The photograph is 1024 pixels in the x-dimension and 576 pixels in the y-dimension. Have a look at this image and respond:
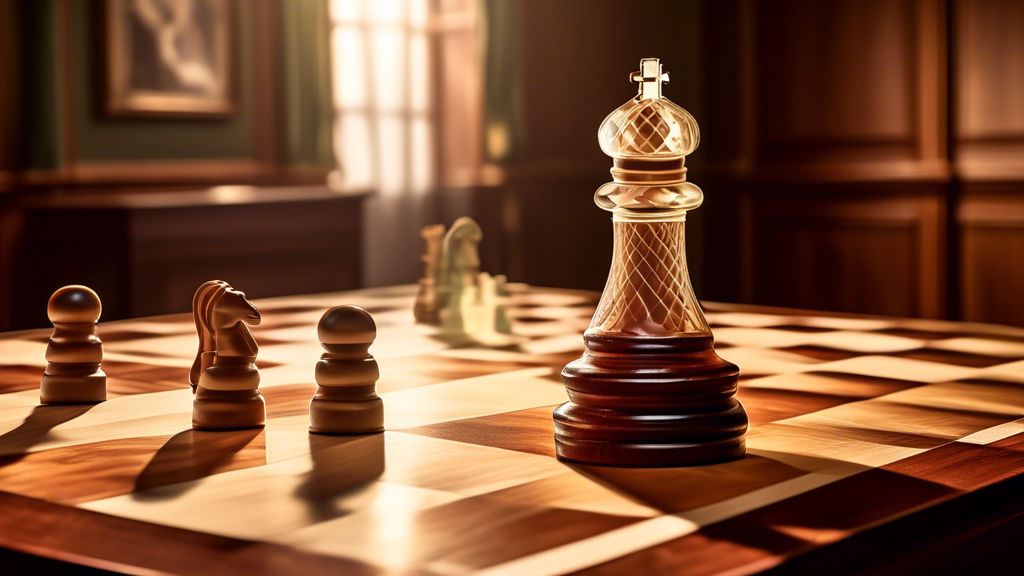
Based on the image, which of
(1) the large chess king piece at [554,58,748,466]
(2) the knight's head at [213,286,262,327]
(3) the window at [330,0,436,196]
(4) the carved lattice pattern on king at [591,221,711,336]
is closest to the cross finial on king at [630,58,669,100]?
(1) the large chess king piece at [554,58,748,466]

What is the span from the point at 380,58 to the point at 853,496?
216 inches

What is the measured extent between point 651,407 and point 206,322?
1.65ft

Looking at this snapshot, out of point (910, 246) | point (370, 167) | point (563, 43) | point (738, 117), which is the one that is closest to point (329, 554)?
point (910, 246)

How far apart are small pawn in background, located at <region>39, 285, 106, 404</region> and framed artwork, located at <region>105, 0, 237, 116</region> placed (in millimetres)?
3616

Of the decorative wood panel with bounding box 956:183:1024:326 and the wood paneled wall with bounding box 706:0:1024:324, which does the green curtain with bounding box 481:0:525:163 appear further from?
the decorative wood panel with bounding box 956:183:1024:326

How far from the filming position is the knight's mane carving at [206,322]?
4.01ft

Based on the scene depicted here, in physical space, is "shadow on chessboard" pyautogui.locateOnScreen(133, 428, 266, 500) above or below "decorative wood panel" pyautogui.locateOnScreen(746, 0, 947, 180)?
below

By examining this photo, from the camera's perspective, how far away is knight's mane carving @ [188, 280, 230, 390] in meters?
1.22

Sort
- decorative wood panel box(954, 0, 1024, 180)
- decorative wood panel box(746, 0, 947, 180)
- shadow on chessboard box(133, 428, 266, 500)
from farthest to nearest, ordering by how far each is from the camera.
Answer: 1. decorative wood panel box(746, 0, 947, 180)
2. decorative wood panel box(954, 0, 1024, 180)
3. shadow on chessboard box(133, 428, 266, 500)

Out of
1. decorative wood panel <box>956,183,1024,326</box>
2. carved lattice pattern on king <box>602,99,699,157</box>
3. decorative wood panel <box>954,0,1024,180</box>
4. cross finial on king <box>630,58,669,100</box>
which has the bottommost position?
decorative wood panel <box>956,183,1024,326</box>

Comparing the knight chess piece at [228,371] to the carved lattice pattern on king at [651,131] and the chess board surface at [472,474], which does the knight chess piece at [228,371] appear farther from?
the carved lattice pattern on king at [651,131]

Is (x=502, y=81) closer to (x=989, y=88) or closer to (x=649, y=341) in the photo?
(x=989, y=88)

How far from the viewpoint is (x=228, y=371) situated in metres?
1.16

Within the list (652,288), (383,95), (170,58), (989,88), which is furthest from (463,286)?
(383,95)
